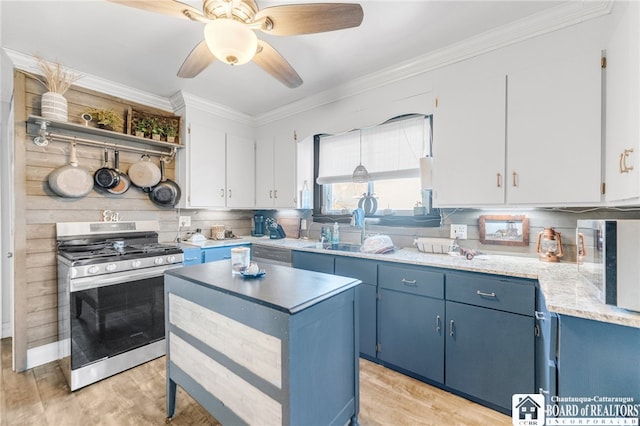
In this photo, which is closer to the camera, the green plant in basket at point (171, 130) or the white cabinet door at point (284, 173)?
the green plant in basket at point (171, 130)

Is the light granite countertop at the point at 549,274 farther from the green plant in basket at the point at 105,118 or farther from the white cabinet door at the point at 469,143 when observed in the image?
the green plant in basket at the point at 105,118

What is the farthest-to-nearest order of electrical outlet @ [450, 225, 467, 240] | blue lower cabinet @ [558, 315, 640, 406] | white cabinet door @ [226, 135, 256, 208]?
white cabinet door @ [226, 135, 256, 208]
electrical outlet @ [450, 225, 467, 240]
blue lower cabinet @ [558, 315, 640, 406]

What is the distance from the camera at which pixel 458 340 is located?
1848 millimetres

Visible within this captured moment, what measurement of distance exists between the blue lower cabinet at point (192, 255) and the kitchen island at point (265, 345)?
124 centimetres

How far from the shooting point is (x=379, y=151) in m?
2.87

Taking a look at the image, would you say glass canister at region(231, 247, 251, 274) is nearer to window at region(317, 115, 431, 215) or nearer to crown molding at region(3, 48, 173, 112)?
window at region(317, 115, 431, 215)

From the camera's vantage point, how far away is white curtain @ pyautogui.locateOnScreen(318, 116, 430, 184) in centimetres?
261

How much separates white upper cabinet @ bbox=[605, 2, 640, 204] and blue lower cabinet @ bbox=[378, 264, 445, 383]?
3.43 ft

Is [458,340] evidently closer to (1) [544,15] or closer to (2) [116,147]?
(1) [544,15]

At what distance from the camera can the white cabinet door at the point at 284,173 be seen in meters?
3.33

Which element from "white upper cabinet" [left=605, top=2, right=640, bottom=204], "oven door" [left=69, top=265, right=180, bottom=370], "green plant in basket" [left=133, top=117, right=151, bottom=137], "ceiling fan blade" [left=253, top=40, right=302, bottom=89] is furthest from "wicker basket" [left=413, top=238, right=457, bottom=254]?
"green plant in basket" [left=133, top=117, right=151, bottom=137]

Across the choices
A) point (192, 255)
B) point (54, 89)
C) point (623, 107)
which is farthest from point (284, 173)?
point (623, 107)

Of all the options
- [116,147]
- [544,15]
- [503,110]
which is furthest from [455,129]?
[116,147]

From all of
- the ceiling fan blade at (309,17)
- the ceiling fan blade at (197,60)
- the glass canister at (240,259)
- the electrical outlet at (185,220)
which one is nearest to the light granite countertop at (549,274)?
the glass canister at (240,259)
